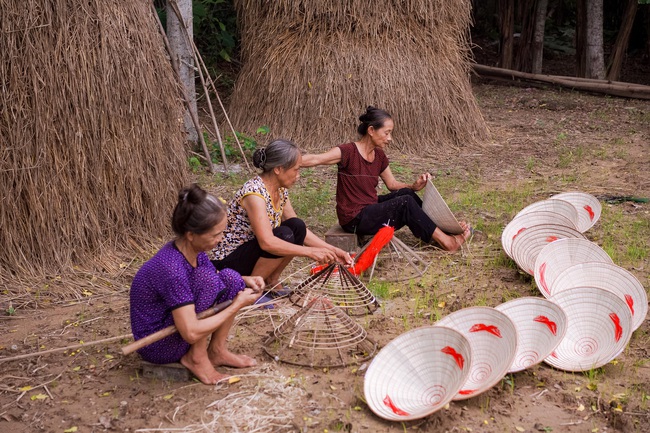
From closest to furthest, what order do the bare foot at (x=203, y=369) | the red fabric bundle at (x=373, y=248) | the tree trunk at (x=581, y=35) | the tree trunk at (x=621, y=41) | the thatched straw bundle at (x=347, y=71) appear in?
the bare foot at (x=203, y=369) < the red fabric bundle at (x=373, y=248) < the thatched straw bundle at (x=347, y=71) < the tree trunk at (x=621, y=41) < the tree trunk at (x=581, y=35)

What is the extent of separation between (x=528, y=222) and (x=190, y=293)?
255cm

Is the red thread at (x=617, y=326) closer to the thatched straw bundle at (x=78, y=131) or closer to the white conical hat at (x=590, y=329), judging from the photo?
the white conical hat at (x=590, y=329)

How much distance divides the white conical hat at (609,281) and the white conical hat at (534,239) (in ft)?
1.84

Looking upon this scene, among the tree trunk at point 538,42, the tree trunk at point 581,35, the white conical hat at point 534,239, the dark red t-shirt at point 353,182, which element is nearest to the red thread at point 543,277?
the white conical hat at point 534,239

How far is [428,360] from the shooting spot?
9.34 feet

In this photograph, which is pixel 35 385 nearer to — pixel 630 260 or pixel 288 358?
pixel 288 358

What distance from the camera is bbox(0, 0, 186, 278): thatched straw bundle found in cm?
397

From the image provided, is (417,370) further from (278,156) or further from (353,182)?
(353,182)

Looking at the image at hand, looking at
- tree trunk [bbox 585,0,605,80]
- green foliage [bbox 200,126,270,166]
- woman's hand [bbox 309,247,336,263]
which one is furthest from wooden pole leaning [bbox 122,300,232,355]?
tree trunk [bbox 585,0,605,80]

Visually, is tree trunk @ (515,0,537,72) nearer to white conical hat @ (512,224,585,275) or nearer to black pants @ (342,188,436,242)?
black pants @ (342,188,436,242)

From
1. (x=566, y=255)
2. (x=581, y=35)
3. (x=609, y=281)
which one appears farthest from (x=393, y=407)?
(x=581, y=35)

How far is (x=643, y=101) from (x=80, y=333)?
324 inches

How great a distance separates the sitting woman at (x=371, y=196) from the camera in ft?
14.8

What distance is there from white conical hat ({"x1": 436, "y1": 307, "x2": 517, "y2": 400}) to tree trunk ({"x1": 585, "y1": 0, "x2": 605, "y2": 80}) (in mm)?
8277
